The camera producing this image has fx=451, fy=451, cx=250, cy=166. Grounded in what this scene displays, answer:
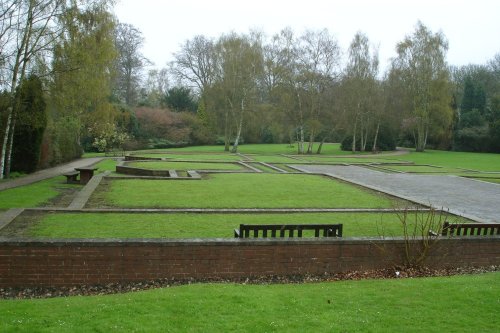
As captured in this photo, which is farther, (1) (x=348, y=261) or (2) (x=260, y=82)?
(2) (x=260, y=82)

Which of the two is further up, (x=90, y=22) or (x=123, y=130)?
(x=90, y=22)

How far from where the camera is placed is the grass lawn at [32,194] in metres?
11.5

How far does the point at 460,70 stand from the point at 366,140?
97.2ft

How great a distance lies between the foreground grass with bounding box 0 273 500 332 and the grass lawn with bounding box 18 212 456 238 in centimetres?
272

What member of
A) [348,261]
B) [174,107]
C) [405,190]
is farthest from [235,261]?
[174,107]

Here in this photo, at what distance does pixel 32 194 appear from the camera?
43.9 ft

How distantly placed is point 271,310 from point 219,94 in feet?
136

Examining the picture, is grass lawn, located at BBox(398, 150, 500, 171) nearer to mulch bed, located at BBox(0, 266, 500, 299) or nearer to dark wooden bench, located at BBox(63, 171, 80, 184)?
dark wooden bench, located at BBox(63, 171, 80, 184)

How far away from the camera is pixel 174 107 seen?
58625mm

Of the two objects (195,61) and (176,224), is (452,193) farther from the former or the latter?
(195,61)

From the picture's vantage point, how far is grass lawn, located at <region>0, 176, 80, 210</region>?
37.7 feet

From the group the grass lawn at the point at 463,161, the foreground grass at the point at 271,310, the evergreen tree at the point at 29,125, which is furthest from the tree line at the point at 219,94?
the foreground grass at the point at 271,310

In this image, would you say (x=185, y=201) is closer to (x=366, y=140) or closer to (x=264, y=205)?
(x=264, y=205)

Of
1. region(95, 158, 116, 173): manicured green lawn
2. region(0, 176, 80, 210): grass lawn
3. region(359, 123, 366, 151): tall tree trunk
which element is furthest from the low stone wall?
region(359, 123, 366, 151): tall tree trunk
